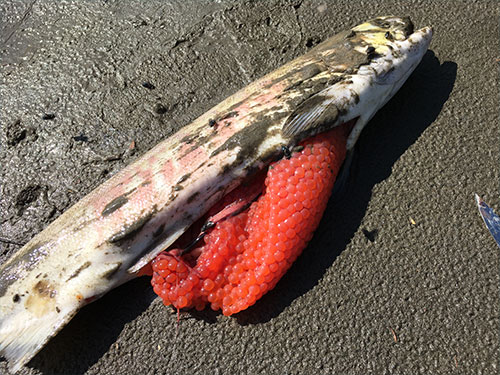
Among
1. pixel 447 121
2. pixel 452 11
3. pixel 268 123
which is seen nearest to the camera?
pixel 268 123

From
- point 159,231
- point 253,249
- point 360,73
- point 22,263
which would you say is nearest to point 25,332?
point 22,263

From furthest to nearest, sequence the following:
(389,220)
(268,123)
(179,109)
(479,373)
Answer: (179,109) → (389,220) → (268,123) → (479,373)

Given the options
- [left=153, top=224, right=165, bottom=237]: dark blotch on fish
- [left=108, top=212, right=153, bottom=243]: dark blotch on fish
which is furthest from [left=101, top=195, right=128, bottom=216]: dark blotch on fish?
[left=153, top=224, right=165, bottom=237]: dark blotch on fish

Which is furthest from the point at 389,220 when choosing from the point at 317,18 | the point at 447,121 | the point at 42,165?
the point at 42,165

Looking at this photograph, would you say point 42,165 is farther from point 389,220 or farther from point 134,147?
point 389,220

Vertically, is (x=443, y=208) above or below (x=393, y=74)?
below

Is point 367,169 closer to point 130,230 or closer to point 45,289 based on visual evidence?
point 130,230

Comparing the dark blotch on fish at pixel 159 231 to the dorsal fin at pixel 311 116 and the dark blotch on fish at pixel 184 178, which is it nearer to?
the dark blotch on fish at pixel 184 178
